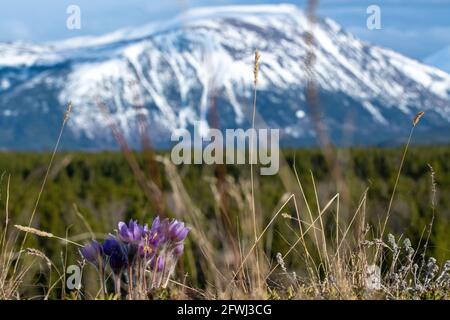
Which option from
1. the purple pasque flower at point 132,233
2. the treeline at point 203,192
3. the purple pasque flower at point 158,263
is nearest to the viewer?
the purple pasque flower at point 132,233

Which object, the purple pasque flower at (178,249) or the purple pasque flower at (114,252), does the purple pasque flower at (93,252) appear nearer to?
the purple pasque flower at (114,252)

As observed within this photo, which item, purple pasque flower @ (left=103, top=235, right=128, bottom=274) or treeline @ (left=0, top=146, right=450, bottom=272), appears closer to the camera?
purple pasque flower @ (left=103, top=235, right=128, bottom=274)

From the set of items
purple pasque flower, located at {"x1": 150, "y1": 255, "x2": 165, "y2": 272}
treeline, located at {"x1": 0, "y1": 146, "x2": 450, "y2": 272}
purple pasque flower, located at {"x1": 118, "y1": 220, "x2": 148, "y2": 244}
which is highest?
treeline, located at {"x1": 0, "y1": 146, "x2": 450, "y2": 272}

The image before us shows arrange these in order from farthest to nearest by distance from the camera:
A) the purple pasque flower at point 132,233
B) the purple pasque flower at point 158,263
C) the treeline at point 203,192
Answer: the treeline at point 203,192 → the purple pasque flower at point 158,263 → the purple pasque flower at point 132,233

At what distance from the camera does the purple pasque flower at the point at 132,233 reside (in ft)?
7.88

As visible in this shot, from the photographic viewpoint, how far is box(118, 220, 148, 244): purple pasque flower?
2.40 metres

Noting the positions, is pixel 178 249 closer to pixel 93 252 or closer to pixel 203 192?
pixel 93 252

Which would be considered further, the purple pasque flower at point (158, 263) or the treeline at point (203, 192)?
the treeline at point (203, 192)

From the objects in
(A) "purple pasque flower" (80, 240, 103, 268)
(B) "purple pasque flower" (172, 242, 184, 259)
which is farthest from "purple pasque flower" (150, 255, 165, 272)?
(A) "purple pasque flower" (80, 240, 103, 268)

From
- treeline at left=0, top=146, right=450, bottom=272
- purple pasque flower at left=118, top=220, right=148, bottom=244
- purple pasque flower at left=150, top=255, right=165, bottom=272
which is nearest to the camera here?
purple pasque flower at left=118, top=220, right=148, bottom=244

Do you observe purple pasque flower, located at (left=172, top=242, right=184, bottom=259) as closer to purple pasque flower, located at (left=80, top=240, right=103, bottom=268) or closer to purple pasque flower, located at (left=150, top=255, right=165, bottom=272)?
purple pasque flower, located at (left=150, top=255, right=165, bottom=272)

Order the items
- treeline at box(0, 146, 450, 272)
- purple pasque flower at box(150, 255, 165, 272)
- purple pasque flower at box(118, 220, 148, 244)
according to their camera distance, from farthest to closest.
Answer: treeline at box(0, 146, 450, 272)
purple pasque flower at box(150, 255, 165, 272)
purple pasque flower at box(118, 220, 148, 244)

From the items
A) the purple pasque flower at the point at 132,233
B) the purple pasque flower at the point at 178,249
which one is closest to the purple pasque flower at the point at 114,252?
the purple pasque flower at the point at 132,233

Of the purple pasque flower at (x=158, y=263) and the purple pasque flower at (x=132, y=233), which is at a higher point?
the purple pasque flower at (x=132, y=233)
